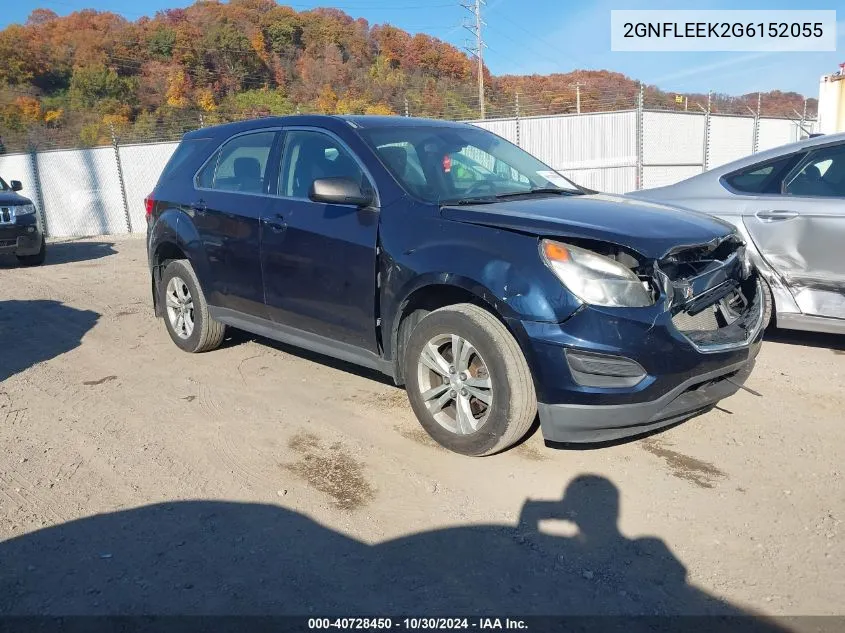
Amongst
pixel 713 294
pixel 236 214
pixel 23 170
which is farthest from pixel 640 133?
pixel 23 170

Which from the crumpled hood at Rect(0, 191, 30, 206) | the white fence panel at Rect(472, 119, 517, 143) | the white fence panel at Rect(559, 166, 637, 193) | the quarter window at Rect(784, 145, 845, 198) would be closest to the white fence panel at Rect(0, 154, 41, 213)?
the crumpled hood at Rect(0, 191, 30, 206)

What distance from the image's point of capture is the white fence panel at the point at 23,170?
1655 centimetres

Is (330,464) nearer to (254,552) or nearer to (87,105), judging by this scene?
(254,552)

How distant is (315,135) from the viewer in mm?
4457

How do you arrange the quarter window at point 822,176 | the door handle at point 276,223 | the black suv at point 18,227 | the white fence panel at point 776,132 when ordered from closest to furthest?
the door handle at point 276,223, the quarter window at point 822,176, the black suv at point 18,227, the white fence panel at point 776,132

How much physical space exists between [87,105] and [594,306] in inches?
1877

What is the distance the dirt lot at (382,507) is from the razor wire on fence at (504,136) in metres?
11.4

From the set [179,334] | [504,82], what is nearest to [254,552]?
[179,334]

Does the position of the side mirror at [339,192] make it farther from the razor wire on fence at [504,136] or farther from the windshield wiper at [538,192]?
the razor wire on fence at [504,136]

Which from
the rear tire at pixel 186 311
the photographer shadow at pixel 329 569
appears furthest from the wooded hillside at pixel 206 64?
the photographer shadow at pixel 329 569

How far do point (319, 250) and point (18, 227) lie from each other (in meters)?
8.89

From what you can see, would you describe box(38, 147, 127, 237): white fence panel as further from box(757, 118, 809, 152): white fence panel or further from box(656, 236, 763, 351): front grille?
box(757, 118, 809, 152): white fence panel

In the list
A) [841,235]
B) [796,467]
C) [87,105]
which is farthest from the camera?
[87,105]

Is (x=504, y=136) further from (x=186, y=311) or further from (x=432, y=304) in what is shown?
(x=432, y=304)
